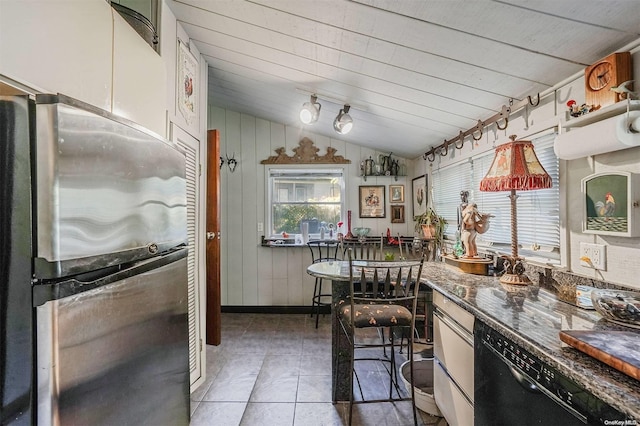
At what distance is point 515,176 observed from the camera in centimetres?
155

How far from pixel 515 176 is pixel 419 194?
2061 millimetres

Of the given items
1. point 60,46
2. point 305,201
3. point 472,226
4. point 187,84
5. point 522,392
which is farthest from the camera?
point 305,201

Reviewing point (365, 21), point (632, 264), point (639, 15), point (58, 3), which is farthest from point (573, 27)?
point (58, 3)

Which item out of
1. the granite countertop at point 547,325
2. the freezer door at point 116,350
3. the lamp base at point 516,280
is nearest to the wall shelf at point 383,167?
the granite countertop at point 547,325

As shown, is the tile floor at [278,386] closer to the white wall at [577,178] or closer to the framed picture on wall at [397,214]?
the white wall at [577,178]

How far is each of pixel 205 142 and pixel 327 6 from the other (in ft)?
5.10

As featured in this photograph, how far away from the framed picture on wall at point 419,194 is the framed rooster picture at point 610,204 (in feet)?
6.81

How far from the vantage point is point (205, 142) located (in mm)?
2533

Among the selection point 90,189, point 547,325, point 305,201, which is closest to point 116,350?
point 90,189

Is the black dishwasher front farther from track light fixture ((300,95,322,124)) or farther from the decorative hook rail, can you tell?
track light fixture ((300,95,322,124))

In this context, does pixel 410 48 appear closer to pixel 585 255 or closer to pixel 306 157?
pixel 585 255

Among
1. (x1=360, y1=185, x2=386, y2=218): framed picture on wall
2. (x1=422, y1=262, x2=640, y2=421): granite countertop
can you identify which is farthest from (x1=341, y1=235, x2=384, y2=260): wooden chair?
(x1=422, y1=262, x2=640, y2=421): granite countertop

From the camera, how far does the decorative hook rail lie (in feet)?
5.75

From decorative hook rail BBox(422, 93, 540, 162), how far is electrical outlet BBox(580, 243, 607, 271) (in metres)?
0.84
